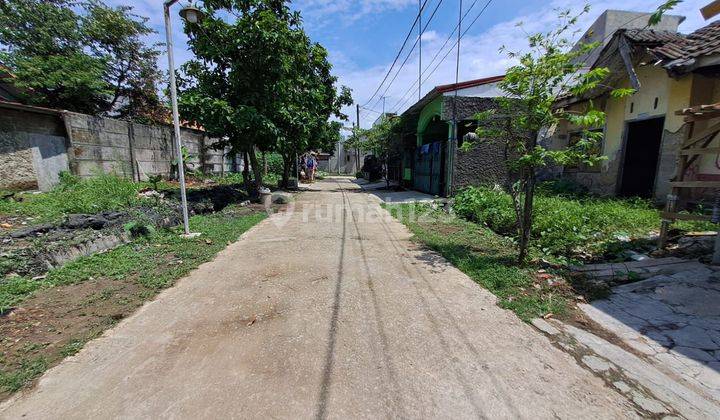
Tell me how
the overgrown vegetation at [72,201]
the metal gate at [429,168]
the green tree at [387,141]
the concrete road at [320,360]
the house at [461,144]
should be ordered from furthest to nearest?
the green tree at [387,141]
the metal gate at [429,168]
the house at [461,144]
the overgrown vegetation at [72,201]
the concrete road at [320,360]

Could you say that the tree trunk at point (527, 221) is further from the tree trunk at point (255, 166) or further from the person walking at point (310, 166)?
the person walking at point (310, 166)

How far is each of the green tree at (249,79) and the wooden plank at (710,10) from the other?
328 inches

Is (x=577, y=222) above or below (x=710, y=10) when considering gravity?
below

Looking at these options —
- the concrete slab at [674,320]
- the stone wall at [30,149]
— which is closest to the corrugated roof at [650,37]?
the concrete slab at [674,320]

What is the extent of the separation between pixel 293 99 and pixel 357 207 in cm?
423

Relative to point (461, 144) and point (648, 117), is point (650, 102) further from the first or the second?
point (461, 144)

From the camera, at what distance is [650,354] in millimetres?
2643

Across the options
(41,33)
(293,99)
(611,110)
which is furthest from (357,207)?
(41,33)

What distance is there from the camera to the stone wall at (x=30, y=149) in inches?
311

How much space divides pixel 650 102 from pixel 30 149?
15.5 metres

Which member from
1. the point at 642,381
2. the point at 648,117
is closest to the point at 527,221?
the point at 642,381

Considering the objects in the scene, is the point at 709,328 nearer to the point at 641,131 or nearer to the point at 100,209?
the point at 641,131

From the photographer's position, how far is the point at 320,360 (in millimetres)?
2514

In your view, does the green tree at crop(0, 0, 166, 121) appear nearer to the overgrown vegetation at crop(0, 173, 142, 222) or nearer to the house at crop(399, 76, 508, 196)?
the overgrown vegetation at crop(0, 173, 142, 222)
